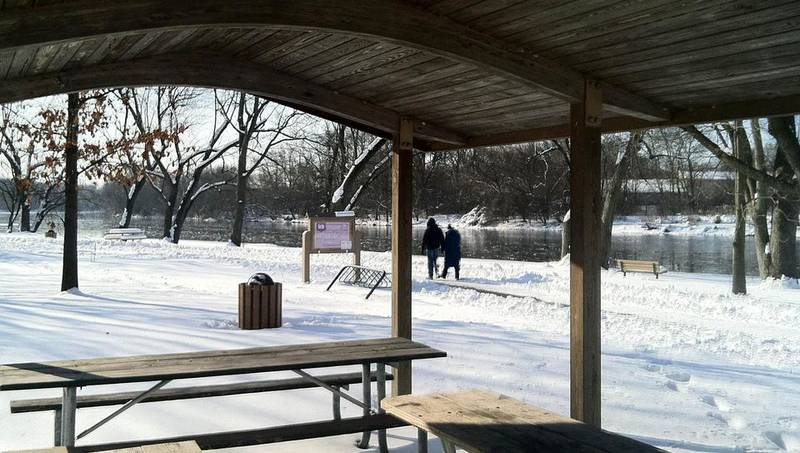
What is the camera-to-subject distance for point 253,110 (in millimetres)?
30859

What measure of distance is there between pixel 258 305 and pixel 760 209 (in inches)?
613

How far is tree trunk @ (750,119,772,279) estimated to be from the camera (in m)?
17.9

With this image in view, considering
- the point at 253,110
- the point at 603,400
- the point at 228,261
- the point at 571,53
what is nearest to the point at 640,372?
the point at 603,400

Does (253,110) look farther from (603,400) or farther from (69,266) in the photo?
(603,400)

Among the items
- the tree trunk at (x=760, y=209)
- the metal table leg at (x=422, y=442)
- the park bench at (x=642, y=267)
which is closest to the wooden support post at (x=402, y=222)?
the metal table leg at (x=422, y=442)

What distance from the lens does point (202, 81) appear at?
434 cm

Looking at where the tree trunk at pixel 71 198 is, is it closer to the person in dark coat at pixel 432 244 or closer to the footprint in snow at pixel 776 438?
the person in dark coat at pixel 432 244

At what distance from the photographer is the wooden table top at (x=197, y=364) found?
10.7 ft

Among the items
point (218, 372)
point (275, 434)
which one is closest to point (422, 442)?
point (275, 434)

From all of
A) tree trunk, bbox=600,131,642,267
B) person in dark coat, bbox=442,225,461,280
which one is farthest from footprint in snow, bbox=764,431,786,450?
tree trunk, bbox=600,131,642,267

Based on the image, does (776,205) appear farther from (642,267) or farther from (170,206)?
(170,206)

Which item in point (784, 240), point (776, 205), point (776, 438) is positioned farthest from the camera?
point (784, 240)

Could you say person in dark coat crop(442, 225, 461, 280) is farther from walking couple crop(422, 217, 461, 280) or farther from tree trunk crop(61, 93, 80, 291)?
tree trunk crop(61, 93, 80, 291)

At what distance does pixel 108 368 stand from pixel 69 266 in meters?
9.61
